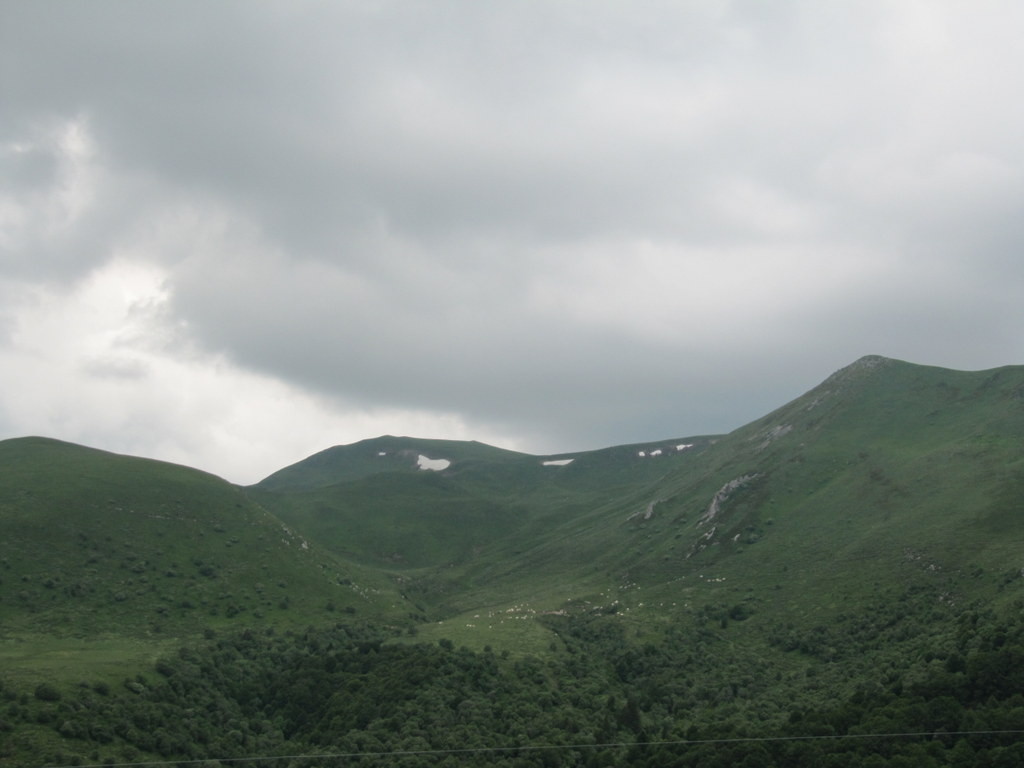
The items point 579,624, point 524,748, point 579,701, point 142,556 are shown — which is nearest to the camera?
point 524,748

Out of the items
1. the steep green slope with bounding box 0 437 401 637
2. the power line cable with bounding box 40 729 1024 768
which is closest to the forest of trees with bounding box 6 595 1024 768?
the power line cable with bounding box 40 729 1024 768

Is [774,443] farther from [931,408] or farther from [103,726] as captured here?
[103,726]

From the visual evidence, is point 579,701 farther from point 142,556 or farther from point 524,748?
point 142,556

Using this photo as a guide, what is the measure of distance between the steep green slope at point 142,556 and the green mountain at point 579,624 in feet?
1.68

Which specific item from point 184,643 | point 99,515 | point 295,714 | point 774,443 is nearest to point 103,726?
point 295,714

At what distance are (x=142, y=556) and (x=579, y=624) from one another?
66603 mm

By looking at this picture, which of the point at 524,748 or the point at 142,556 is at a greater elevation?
the point at 142,556

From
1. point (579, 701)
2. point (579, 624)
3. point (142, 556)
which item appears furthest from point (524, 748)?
point (142, 556)

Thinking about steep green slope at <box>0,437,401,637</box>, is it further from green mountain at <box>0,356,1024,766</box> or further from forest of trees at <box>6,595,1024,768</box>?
forest of trees at <box>6,595,1024,768</box>

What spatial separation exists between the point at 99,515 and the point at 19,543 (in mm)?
15513

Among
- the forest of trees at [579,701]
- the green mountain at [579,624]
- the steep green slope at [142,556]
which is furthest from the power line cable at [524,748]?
the steep green slope at [142,556]

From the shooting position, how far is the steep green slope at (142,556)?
106731 mm

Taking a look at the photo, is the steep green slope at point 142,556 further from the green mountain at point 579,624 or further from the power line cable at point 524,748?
the power line cable at point 524,748

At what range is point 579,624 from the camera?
122 metres
